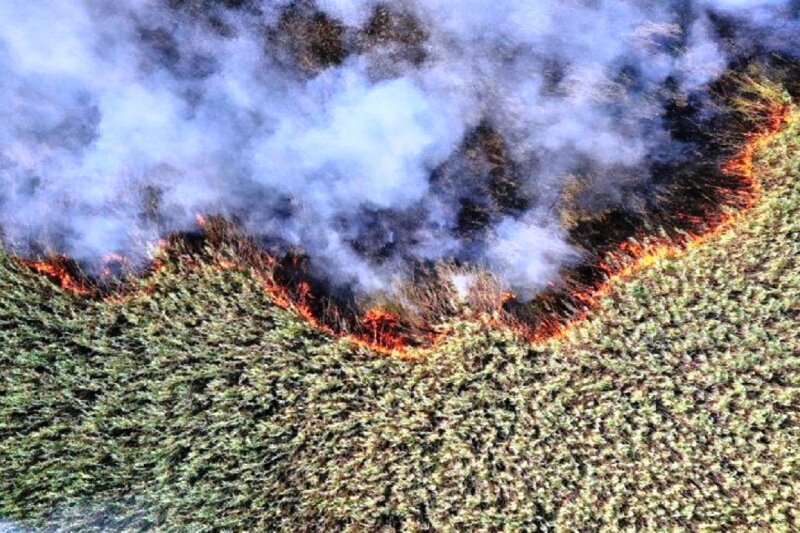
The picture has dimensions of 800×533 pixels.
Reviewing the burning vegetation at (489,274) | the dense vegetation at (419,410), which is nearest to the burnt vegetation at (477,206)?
the burning vegetation at (489,274)

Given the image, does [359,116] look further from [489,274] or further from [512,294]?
[512,294]

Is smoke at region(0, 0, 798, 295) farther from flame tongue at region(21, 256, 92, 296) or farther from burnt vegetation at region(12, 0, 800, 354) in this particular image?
flame tongue at region(21, 256, 92, 296)

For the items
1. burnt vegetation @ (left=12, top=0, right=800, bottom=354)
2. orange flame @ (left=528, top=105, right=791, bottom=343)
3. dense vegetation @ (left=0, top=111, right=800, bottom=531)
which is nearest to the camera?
dense vegetation @ (left=0, top=111, right=800, bottom=531)

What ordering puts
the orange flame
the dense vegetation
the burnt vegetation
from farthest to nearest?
the burnt vegetation < the orange flame < the dense vegetation

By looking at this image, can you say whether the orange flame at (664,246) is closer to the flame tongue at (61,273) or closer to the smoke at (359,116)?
the smoke at (359,116)

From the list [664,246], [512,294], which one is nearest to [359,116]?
[512,294]

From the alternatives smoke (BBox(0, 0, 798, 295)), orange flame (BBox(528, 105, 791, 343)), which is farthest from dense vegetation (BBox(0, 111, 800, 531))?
smoke (BBox(0, 0, 798, 295))

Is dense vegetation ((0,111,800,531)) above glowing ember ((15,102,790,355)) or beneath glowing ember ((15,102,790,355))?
beneath
